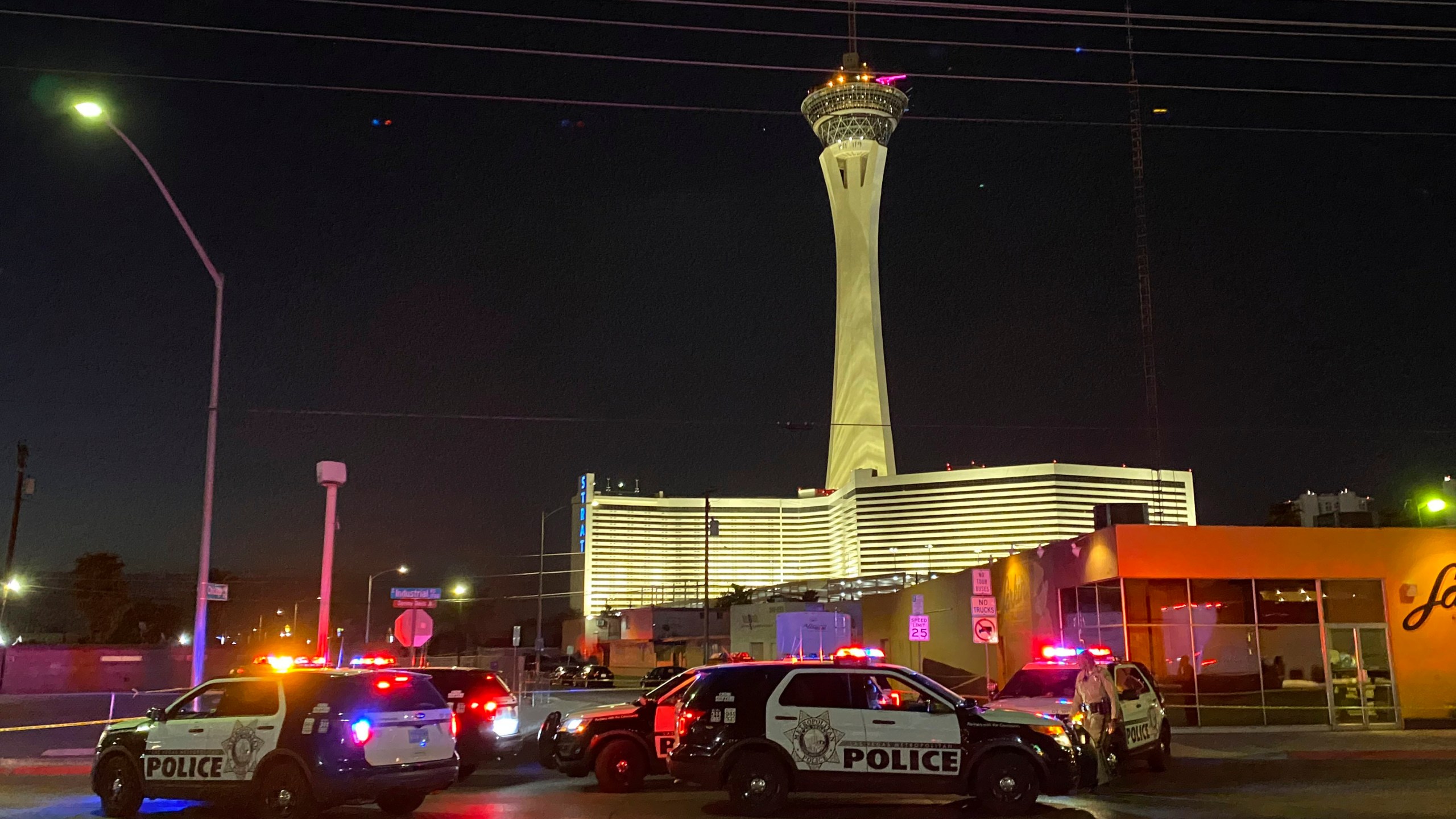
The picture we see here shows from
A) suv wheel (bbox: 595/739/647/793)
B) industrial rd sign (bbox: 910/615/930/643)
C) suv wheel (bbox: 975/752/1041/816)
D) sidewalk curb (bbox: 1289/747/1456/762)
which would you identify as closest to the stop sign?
suv wheel (bbox: 595/739/647/793)

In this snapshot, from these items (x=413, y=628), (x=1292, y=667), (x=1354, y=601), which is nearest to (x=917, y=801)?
(x=413, y=628)

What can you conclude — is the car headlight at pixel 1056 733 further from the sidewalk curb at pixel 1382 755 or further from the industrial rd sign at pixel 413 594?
the industrial rd sign at pixel 413 594

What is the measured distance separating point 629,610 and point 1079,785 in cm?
12218

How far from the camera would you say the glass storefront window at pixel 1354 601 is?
29219mm

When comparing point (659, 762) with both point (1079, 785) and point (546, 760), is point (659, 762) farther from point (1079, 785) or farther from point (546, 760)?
point (1079, 785)

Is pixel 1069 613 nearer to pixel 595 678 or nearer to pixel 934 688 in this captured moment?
pixel 934 688

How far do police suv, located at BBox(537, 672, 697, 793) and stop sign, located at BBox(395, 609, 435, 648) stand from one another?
300 inches

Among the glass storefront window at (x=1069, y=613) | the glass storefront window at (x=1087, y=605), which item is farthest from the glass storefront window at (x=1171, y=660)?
the glass storefront window at (x=1069, y=613)

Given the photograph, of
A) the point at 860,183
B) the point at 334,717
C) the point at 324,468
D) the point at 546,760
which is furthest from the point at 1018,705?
the point at 860,183

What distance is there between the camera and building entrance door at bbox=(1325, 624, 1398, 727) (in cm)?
2853

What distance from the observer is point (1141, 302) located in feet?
129

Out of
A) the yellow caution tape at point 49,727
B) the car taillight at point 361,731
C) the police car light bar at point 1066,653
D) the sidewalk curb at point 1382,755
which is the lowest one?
the sidewalk curb at point 1382,755

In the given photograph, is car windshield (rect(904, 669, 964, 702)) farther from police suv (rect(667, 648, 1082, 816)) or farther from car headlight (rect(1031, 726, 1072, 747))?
car headlight (rect(1031, 726, 1072, 747))

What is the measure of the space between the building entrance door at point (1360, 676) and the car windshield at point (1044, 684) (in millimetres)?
12885
